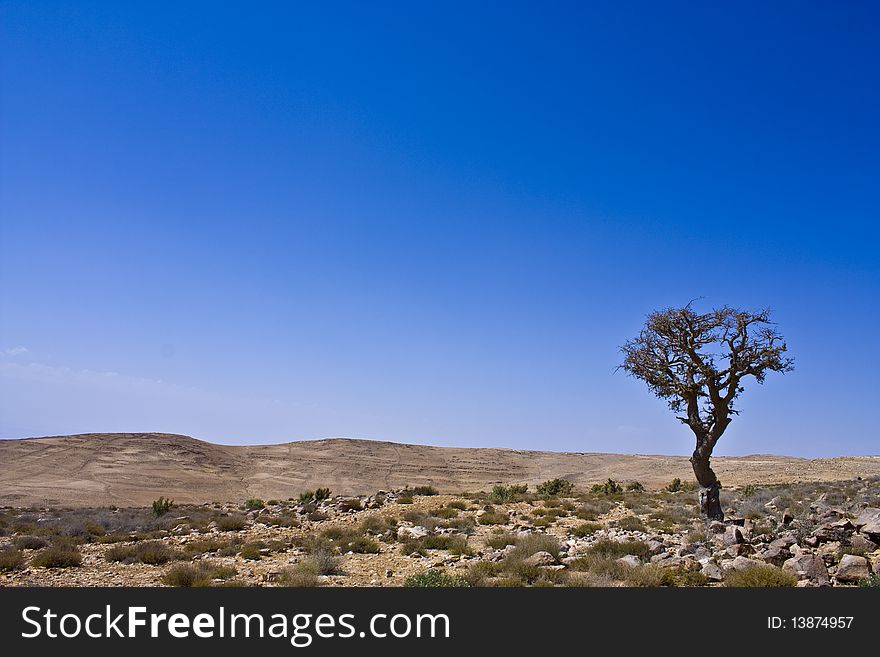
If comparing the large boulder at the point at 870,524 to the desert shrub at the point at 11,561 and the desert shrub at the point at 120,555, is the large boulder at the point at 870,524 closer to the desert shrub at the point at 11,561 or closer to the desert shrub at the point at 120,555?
the desert shrub at the point at 120,555

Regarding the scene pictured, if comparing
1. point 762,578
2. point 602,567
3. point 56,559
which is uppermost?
point 762,578

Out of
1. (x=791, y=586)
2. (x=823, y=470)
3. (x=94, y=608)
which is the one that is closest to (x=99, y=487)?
(x=94, y=608)

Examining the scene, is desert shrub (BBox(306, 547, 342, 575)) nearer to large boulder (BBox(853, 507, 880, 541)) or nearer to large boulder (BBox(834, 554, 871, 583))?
large boulder (BBox(834, 554, 871, 583))

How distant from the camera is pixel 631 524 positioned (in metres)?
16.8

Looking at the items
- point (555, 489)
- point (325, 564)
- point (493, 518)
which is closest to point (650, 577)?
point (325, 564)

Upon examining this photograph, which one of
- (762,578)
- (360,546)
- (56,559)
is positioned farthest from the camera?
(360,546)

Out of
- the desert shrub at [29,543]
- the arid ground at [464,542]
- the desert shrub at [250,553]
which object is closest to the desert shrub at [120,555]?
the arid ground at [464,542]

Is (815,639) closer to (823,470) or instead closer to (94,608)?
(94,608)

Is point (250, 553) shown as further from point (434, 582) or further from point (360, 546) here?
point (434, 582)

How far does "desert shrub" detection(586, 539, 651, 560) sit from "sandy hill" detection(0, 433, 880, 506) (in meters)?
32.7

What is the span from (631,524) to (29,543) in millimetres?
17775

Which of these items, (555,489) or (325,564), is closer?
(325,564)

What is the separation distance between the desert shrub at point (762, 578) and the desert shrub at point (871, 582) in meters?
0.91

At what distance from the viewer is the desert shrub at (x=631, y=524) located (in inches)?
629
